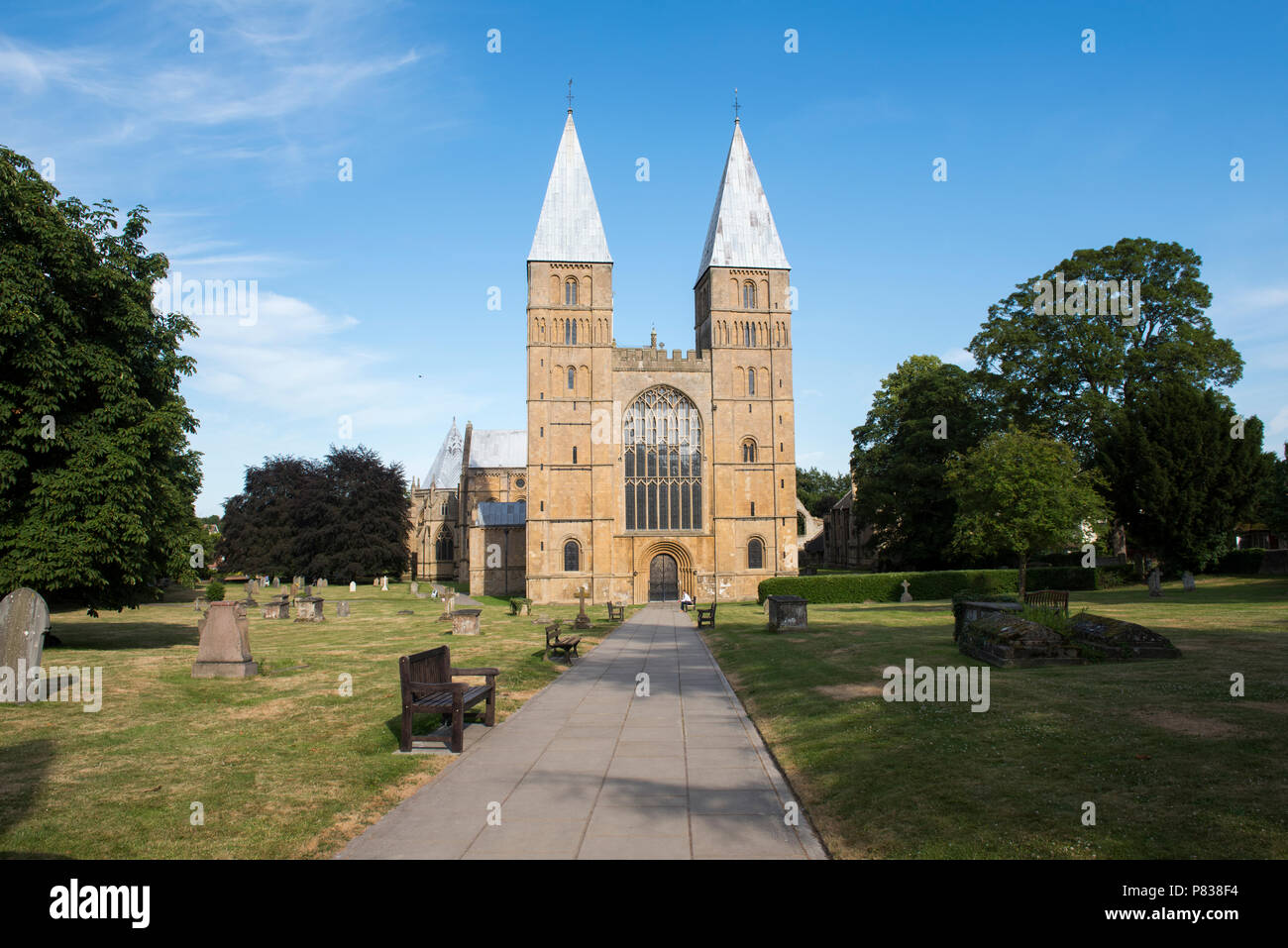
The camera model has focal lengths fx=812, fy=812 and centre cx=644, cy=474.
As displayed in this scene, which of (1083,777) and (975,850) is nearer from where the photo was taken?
(975,850)

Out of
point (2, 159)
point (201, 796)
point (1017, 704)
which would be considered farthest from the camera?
point (2, 159)

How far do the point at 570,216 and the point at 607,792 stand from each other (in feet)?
146

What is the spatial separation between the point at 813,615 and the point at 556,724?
20521mm

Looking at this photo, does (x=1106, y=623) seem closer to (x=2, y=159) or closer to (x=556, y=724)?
(x=556, y=724)

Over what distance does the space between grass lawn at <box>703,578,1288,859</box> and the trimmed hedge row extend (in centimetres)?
2481

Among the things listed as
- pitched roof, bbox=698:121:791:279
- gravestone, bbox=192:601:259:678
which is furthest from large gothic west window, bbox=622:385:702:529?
gravestone, bbox=192:601:259:678

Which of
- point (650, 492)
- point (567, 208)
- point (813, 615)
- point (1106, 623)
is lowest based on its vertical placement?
point (813, 615)

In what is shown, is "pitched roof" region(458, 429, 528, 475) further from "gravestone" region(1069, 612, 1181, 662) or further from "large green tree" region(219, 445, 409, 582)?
"gravestone" region(1069, 612, 1181, 662)

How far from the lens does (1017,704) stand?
9.85 meters

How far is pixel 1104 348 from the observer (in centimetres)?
3916

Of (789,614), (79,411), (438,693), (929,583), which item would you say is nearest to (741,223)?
(929,583)

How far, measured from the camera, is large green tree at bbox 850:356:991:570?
4550 centimetres
